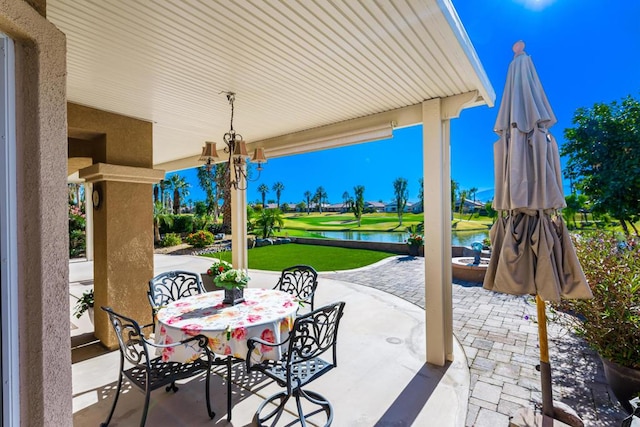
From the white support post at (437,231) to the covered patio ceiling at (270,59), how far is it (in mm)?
340

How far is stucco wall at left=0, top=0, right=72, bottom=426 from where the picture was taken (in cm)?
103

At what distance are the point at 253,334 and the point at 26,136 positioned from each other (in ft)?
6.22

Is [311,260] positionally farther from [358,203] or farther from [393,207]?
[393,207]

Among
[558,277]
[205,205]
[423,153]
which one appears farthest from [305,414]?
[205,205]

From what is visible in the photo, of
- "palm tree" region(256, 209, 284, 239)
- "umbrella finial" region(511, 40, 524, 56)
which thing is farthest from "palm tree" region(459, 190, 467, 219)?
"umbrella finial" region(511, 40, 524, 56)

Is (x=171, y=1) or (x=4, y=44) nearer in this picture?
(x=4, y=44)

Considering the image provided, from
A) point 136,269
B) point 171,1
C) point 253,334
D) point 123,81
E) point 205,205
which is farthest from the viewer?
point 205,205

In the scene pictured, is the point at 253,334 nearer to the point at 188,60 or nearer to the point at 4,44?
the point at 4,44

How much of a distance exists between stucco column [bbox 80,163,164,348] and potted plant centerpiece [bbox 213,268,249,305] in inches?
67.6

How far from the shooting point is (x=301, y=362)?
238 cm

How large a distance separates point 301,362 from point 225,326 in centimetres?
67

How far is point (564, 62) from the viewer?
1900 cm

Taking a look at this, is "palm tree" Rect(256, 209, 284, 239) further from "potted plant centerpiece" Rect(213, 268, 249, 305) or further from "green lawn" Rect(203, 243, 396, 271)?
"potted plant centerpiece" Rect(213, 268, 249, 305)

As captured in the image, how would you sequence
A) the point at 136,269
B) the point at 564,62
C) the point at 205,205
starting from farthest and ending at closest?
1. the point at 205,205
2. the point at 564,62
3. the point at 136,269
